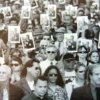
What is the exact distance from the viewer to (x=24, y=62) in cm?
157

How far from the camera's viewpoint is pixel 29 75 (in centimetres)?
156

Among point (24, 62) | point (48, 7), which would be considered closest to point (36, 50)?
point (24, 62)

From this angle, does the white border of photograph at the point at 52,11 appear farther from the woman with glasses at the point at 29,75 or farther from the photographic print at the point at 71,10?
the woman with glasses at the point at 29,75

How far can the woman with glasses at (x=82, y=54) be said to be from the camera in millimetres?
1581

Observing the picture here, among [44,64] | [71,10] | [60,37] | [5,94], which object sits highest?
[71,10]

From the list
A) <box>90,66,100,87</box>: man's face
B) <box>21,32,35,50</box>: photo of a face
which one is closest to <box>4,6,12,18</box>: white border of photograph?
<box>21,32,35,50</box>: photo of a face

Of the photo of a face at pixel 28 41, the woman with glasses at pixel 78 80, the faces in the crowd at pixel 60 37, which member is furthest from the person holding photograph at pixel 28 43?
the woman with glasses at pixel 78 80

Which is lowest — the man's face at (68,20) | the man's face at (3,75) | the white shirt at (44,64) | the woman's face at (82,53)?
the man's face at (3,75)

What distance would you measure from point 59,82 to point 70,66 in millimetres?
84

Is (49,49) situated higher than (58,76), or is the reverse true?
(49,49)

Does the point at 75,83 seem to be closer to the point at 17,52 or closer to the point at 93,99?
the point at 93,99

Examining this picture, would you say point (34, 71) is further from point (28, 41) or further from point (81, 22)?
point (81, 22)

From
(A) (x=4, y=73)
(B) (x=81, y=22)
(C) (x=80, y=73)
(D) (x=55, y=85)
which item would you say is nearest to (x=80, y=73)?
(C) (x=80, y=73)

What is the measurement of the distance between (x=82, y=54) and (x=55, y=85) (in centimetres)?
18
